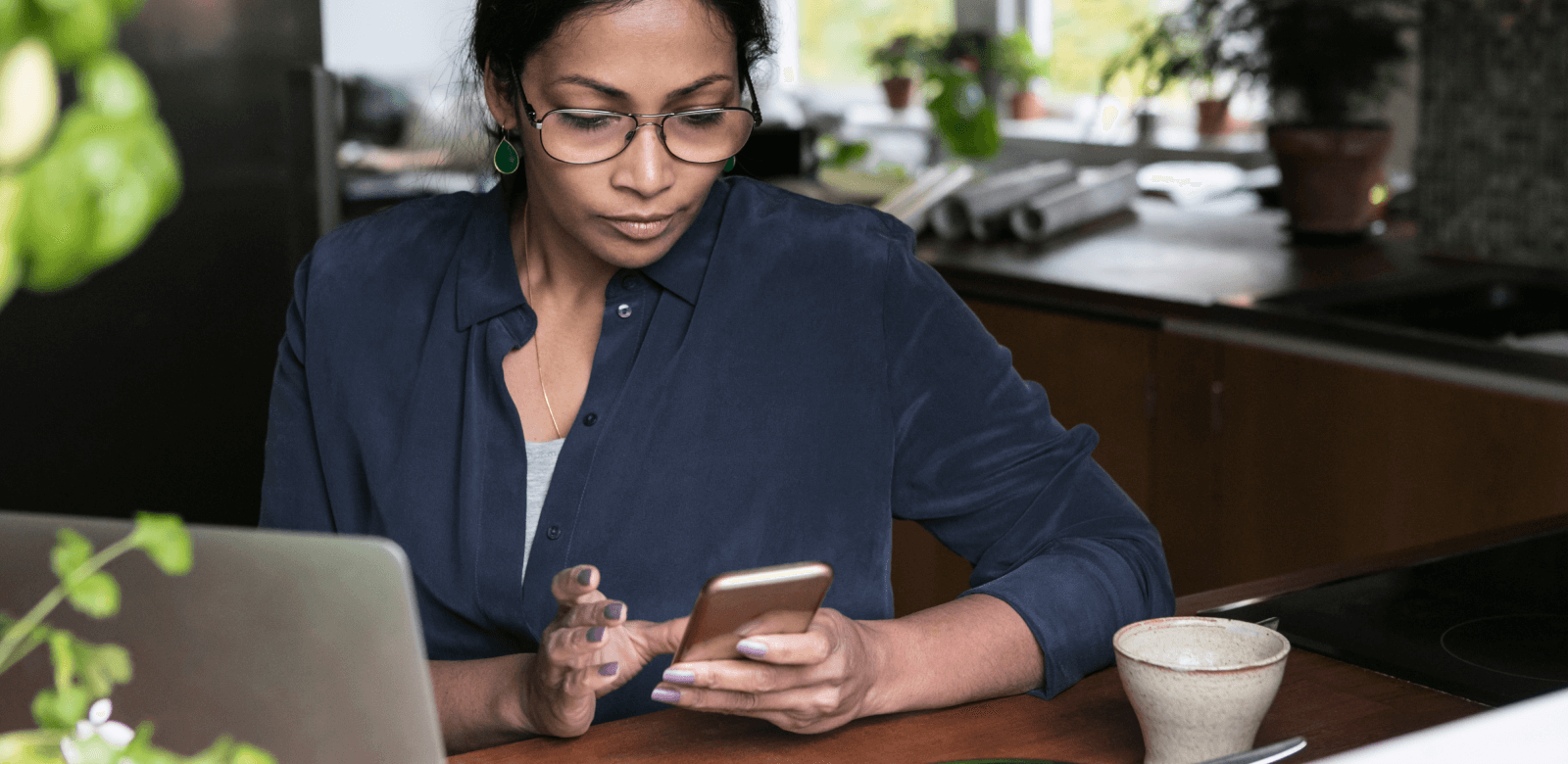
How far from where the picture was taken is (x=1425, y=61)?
2.49m

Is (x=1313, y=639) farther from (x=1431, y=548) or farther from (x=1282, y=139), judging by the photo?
(x=1282, y=139)

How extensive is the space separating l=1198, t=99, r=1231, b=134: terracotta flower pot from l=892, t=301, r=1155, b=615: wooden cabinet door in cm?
258

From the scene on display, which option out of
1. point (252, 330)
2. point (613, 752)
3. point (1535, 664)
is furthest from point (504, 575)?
point (252, 330)

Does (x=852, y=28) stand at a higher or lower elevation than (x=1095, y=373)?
higher

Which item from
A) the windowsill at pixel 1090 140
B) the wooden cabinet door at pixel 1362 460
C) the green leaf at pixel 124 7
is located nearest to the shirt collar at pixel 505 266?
the green leaf at pixel 124 7

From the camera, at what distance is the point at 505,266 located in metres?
1.22

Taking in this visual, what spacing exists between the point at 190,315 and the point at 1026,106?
3.93 metres

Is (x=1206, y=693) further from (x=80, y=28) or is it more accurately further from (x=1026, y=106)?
(x=1026, y=106)

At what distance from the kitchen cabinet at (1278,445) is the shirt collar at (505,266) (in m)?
1.15

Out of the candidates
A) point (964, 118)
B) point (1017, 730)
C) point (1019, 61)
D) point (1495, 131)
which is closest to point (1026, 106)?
point (1019, 61)

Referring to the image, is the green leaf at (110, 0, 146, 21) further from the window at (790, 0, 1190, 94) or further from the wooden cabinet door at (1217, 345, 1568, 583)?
the window at (790, 0, 1190, 94)

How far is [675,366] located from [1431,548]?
2.11 ft

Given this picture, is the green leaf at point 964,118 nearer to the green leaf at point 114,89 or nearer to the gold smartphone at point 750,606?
the gold smartphone at point 750,606

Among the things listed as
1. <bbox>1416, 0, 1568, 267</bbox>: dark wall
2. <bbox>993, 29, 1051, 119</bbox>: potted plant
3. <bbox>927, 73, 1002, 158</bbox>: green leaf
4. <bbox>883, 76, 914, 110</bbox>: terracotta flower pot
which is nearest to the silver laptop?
<bbox>1416, 0, 1568, 267</bbox>: dark wall
